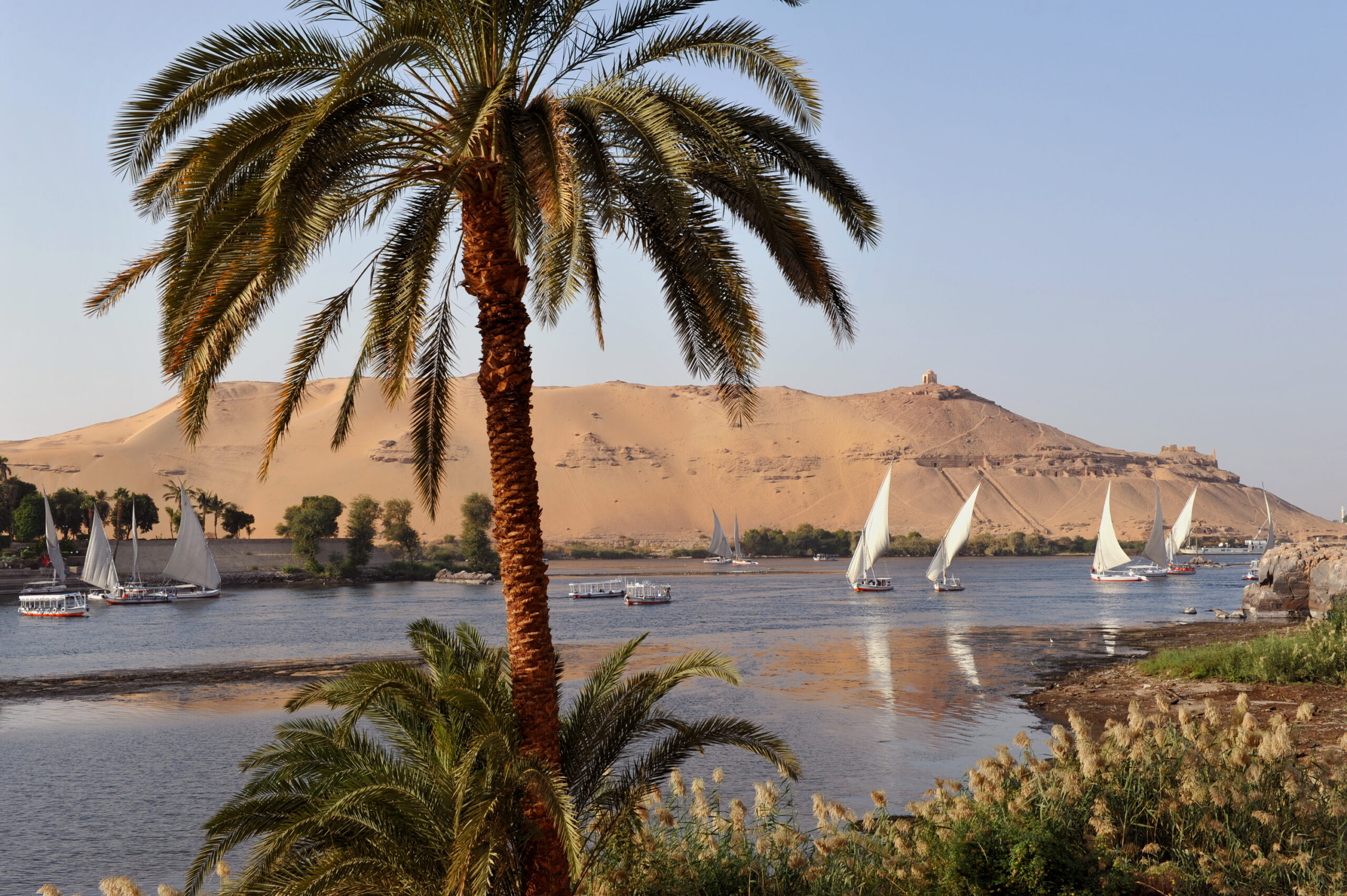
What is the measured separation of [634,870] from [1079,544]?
14928 centimetres

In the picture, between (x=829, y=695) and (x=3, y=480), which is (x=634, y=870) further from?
(x=3, y=480)

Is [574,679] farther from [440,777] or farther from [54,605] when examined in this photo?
[54,605]

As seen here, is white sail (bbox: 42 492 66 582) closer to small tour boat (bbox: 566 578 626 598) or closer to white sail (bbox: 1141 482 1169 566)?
small tour boat (bbox: 566 578 626 598)

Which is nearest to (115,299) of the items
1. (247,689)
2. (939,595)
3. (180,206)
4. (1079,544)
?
(180,206)

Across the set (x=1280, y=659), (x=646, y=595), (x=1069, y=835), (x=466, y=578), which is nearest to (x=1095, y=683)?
(x=1280, y=659)

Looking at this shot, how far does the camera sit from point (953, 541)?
5766cm

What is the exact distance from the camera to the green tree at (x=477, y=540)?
288 feet

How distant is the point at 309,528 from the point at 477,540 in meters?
13.5

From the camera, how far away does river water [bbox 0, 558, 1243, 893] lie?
1502cm

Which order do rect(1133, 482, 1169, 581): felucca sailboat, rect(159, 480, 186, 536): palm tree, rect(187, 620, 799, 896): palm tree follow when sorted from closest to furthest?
1. rect(187, 620, 799, 896): palm tree
2. rect(159, 480, 186, 536): palm tree
3. rect(1133, 482, 1169, 581): felucca sailboat

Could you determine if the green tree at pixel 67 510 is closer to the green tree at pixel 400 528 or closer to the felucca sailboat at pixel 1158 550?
the green tree at pixel 400 528

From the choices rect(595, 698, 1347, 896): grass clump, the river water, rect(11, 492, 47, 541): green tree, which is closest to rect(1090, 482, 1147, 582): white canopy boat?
the river water

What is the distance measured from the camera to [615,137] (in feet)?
23.5

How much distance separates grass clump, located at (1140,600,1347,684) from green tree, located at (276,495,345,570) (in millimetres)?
74660
